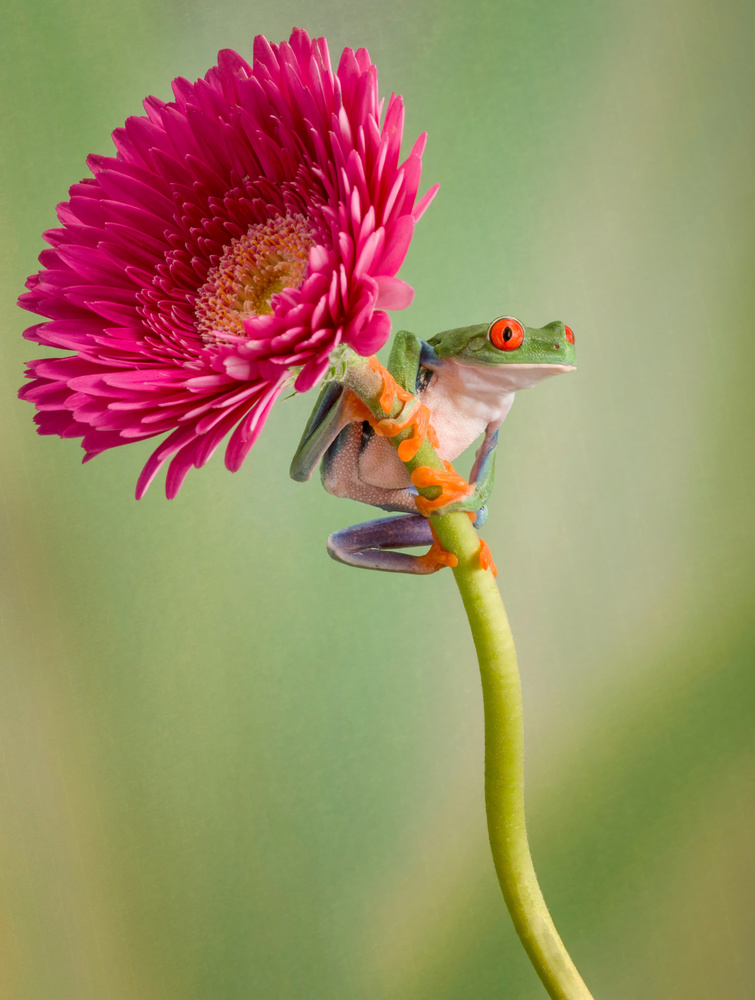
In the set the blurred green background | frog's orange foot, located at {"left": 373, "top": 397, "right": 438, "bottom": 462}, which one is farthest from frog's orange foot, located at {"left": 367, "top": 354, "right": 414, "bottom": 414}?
the blurred green background

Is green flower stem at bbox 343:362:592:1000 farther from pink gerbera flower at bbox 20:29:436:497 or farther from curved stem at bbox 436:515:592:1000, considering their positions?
pink gerbera flower at bbox 20:29:436:497

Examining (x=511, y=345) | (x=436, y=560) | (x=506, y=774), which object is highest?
(x=511, y=345)

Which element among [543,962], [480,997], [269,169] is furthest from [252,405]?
[480,997]

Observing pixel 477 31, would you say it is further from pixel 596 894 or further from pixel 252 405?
pixel 596 894

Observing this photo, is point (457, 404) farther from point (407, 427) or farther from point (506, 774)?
point (506, 774)

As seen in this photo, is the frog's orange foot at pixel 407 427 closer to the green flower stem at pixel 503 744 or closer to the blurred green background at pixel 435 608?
the green flower stem at pixel 503 744

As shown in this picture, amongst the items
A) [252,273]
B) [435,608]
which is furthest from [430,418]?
[435,608]

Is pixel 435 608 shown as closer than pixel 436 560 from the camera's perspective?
No
